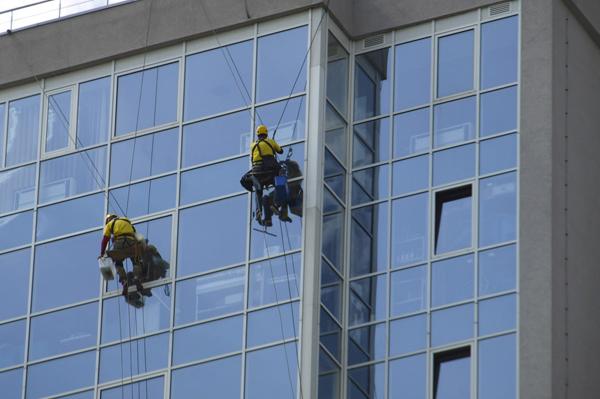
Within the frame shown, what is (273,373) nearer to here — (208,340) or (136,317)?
(208,340)

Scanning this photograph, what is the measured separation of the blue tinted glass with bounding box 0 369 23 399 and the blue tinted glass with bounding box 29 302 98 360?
0.39 metres

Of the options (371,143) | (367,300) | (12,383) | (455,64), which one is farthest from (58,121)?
(455,64)

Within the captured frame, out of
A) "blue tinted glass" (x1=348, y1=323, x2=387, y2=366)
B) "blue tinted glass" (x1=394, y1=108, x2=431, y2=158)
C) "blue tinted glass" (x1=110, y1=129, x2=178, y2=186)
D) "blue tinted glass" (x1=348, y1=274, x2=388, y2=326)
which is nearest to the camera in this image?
"blue tinted glass" (x1=348, y1=323, x2=387, y2=366)

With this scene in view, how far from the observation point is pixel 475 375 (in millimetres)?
34188

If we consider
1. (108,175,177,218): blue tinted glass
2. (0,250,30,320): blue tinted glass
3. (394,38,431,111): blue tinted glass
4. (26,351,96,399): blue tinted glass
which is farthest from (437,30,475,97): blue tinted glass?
(0,250,30,320): blue tinted glass

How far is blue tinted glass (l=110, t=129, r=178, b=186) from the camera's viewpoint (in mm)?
37500

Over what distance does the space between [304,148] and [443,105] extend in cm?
252

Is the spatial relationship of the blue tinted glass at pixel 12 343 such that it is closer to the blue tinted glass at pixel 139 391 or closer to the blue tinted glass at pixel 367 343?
the blue tinted glass at pixel 139 391

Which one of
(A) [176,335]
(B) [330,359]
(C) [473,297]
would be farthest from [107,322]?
(C) [473,297]

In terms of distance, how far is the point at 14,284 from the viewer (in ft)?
125

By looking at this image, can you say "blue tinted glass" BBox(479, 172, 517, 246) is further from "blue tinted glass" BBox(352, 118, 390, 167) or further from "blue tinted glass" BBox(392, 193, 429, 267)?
"blue tinted glass" BBox(352, 118, 390, 167)

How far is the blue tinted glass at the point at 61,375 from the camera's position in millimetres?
36594

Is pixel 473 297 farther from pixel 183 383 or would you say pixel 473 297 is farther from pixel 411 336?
pixel 183 383

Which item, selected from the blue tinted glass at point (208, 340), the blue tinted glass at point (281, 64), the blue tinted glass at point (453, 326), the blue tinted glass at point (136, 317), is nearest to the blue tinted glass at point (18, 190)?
the blue tinted glass at point (136, 317)
